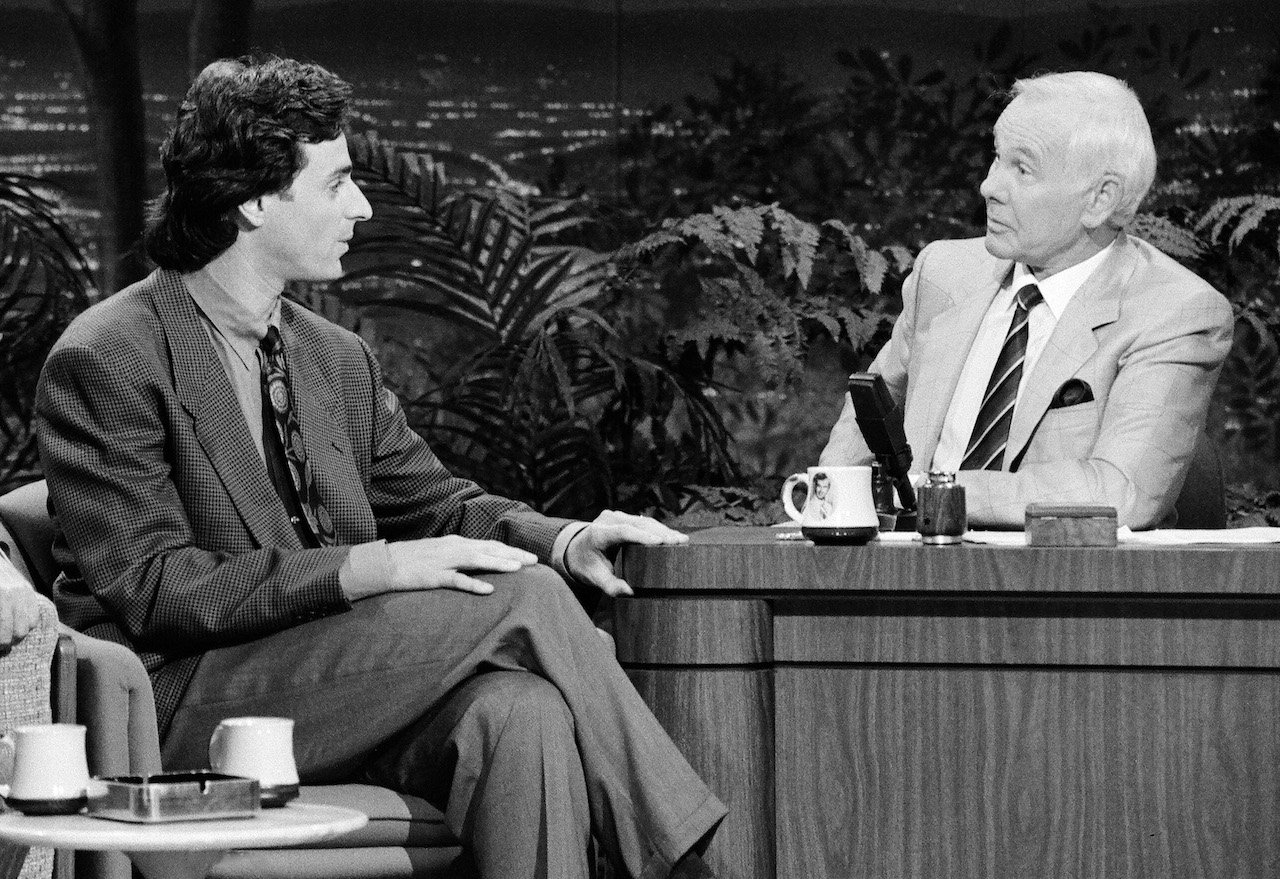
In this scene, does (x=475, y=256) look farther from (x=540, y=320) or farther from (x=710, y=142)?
(x=710, y=142)

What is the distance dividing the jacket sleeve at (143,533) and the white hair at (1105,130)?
176cm

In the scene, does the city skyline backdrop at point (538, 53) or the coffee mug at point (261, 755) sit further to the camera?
the city skyline backdrop at point (538, 53)

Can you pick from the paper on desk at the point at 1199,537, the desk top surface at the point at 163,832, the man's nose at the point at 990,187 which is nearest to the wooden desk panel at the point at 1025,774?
the paper on desk at the point at 1199,537

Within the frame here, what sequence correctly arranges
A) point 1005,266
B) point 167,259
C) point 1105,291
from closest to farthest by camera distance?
point 167,259
point 1105,291
point 1005,266

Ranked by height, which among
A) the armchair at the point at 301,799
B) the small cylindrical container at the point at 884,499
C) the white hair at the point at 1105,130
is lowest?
the armchair at the point at 301,799

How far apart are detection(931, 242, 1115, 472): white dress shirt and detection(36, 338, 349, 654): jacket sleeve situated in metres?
1.37

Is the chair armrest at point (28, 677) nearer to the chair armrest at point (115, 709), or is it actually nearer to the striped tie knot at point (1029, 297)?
the chair armrest at point (115, 709)

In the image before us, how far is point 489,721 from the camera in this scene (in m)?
2.57

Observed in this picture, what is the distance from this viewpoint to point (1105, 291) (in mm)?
3582

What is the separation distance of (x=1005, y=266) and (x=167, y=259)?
67.0 inches

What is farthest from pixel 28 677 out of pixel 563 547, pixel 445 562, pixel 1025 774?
pixel 1025 774

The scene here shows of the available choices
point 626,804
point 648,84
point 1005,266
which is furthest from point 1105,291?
point 648,84

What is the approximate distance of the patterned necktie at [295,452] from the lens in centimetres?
302

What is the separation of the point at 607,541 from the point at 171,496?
67 centimetres
